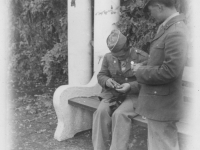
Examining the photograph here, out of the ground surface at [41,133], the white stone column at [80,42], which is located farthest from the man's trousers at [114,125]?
the white stone column at [80,42]

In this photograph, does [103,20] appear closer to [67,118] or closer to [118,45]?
[118,45]

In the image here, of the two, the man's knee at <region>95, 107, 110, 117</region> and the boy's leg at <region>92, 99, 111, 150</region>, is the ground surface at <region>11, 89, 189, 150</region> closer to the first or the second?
the boy's leg at <region>92, 99, 111, 150</region>

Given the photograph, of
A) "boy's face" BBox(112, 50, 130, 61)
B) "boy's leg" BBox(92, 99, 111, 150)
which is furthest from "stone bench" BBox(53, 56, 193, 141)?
"boy's face" BBox(112, 50, 130, 61)

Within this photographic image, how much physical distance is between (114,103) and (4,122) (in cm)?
118

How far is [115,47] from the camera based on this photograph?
2889 millimetres

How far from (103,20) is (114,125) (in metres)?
1.64

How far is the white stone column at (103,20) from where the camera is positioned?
12.6ft

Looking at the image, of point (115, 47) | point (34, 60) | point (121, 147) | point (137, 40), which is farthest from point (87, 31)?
point (34, 60)

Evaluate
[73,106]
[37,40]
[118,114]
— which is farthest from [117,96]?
[37,40]

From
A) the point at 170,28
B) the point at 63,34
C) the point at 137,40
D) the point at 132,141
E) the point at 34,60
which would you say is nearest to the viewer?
the point at 170,28

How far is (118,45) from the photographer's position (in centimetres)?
288

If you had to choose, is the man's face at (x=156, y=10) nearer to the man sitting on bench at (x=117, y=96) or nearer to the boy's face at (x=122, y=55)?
the man sitting on bench at (x=117, y=96)

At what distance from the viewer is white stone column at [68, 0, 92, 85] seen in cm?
409

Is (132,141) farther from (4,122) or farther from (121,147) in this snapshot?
(4,122)
